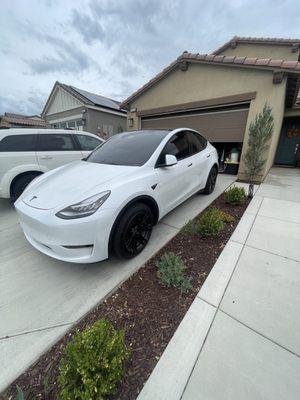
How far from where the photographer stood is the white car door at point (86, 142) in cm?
517

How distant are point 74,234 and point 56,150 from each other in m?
3.57

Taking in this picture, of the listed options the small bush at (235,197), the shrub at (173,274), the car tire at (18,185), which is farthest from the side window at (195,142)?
the car tire at (18,185)

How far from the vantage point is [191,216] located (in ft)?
12.3

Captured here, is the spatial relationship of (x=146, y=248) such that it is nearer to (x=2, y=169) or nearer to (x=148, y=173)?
(x=148, y=173)

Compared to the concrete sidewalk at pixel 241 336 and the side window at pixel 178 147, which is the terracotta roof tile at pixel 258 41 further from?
the concrete sidewalk at pixel 241 336

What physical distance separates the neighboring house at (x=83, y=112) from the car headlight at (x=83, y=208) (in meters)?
12.8

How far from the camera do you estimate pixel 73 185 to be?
2.35m

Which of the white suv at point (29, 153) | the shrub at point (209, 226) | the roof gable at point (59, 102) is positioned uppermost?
the roof gable at point (59, 102)

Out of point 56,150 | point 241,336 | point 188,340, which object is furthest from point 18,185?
point 241,336

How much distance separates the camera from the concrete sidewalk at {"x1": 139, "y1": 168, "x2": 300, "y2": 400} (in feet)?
4.30

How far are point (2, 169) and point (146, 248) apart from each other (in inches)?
137

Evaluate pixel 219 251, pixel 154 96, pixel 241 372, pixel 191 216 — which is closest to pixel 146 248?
pixel 219 251

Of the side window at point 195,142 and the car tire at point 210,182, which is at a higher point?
the side window at point 195,142

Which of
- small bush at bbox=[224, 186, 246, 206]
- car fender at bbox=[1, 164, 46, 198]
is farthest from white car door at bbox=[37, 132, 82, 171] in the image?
small bush at bbox=[224, 186, 246, 206]
